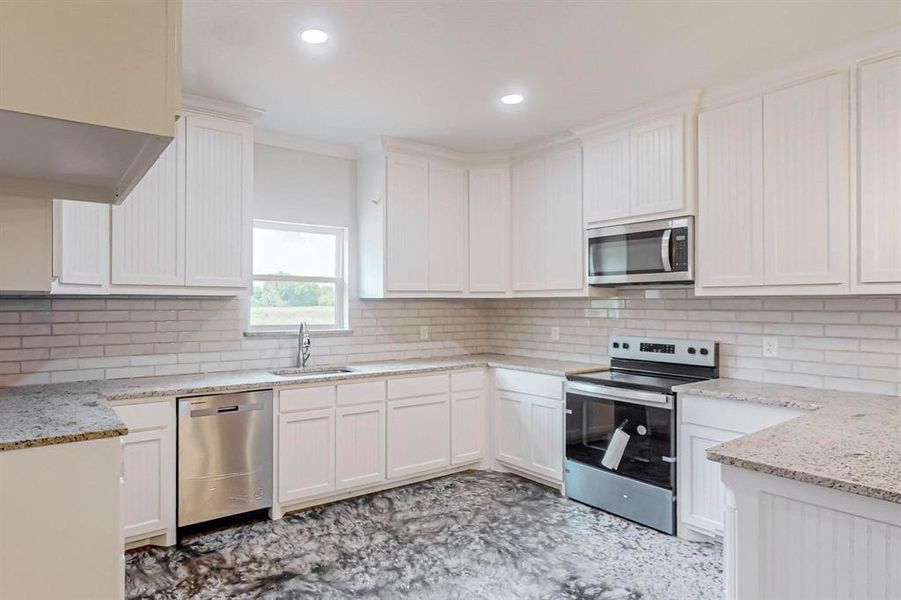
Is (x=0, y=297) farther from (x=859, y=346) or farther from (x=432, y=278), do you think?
(x=859, y=346)

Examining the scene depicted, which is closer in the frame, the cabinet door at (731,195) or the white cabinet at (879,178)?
the white cabinet at (879,178)

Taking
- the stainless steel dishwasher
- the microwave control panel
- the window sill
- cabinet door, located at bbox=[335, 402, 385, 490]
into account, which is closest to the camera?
the stainless steel dishwasher

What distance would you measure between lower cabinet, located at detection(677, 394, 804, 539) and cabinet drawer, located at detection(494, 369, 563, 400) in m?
0.90

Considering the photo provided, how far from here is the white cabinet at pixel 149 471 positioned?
2805 mm

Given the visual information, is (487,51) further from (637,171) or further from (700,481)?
(700,481)

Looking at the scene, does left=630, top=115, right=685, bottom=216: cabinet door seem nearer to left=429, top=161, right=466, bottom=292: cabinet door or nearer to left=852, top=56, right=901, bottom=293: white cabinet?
left=852, top=56, right=901, bottom=293: white cabinet

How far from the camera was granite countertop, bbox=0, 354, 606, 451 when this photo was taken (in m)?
1.87

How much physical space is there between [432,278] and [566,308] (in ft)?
3.64

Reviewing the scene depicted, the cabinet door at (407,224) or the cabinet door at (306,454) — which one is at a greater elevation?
the cabinet door at (407,224)

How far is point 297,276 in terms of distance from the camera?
163 inches

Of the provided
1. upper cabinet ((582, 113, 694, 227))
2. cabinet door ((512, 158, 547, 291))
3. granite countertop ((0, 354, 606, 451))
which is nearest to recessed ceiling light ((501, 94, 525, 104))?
upper cabinet ((582, 113, 694, 227))

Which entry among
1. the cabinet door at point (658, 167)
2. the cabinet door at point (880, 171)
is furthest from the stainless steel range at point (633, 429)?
the cabinet door at point (880, 171)

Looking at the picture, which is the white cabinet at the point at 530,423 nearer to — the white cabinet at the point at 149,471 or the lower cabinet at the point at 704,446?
the lower cabinet at the point at 704,446

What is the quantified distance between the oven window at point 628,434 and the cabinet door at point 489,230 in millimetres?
1275
